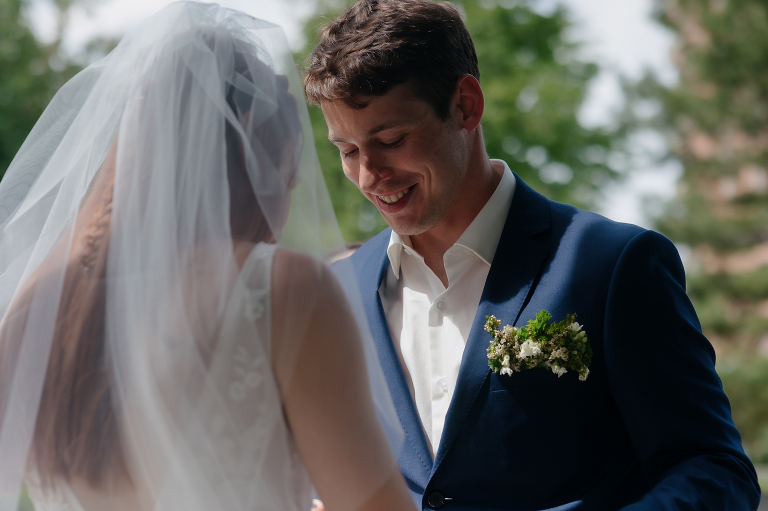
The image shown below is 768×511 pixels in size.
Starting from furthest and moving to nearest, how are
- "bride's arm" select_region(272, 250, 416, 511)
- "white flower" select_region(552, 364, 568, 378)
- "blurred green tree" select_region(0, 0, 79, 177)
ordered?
"blurred green tree" select_region(0, 0, 79, 177), "white flower" select_region(552, 364, 568, 378), "bride's arm" select_region(272, 250, 416, 511)

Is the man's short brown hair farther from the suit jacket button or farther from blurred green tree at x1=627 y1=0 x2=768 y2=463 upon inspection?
blurred green tree at x1=627 y1=0 x2=768 y2=463

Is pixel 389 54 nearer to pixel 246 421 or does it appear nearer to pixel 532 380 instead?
pixel 532 380

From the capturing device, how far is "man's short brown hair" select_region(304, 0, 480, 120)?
229 cm

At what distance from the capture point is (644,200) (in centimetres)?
1642

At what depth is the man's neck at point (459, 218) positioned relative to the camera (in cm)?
254

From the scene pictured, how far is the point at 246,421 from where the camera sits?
1471mm

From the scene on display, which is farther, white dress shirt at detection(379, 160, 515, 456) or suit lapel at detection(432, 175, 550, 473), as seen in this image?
white dress shirt at detection(379, 160, 515, 456)

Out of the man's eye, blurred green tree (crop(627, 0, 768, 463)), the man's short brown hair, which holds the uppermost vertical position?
the man's short brown hair

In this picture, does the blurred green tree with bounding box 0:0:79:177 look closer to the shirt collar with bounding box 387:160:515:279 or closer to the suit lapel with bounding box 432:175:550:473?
the shirt collar with bounding box 387:160:515:279

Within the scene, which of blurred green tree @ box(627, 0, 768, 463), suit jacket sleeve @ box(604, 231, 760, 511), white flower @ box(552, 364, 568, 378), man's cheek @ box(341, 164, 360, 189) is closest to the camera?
suit jacket sleeve @ box(604, 231, 760, 511)

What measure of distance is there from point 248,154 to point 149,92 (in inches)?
10.7

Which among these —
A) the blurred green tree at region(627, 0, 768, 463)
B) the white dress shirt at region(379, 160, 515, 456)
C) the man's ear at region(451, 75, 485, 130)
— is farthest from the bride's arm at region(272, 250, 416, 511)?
the blurred green tree at region(627, 0, 768, 463)

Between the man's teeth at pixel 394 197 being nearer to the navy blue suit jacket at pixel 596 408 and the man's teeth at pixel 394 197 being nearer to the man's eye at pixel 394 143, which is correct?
the man's eye at pixel 394 143

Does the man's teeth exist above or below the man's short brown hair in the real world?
below
